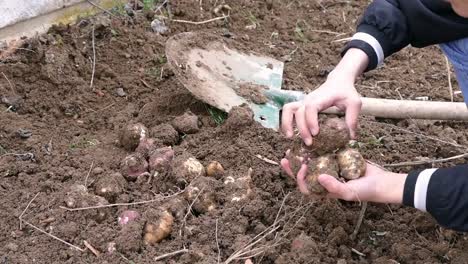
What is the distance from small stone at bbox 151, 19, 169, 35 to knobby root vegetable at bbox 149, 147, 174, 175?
1.01 metres

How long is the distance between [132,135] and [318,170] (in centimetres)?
88

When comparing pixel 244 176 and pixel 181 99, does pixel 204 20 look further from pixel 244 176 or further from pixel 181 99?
pixel 244 176

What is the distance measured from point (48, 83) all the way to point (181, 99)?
0.60 m

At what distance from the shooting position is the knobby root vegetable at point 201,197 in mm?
2041

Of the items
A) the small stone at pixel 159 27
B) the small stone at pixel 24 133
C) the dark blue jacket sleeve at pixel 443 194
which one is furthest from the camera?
the small stone at pixel 159 27

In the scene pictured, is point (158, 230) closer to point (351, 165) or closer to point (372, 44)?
point (351, 165)

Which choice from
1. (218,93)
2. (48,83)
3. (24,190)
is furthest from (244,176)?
(48,83)

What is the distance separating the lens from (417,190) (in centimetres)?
166

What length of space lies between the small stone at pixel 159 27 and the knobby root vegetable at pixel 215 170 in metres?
1.11

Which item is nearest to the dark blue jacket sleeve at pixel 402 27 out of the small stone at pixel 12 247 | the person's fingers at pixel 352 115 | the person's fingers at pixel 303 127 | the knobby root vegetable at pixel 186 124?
the person's fingers at pixel 352 115

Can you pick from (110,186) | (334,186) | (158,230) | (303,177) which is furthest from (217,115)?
(334,186)

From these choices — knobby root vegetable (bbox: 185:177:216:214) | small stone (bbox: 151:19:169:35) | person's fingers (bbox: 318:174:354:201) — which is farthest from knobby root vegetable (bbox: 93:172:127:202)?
small stone (bbox: 151:19:169:35)

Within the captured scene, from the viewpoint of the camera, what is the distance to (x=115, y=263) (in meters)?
1.89

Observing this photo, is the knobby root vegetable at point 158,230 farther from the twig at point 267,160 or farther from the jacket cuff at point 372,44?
the jacket cuff at point 372,44
